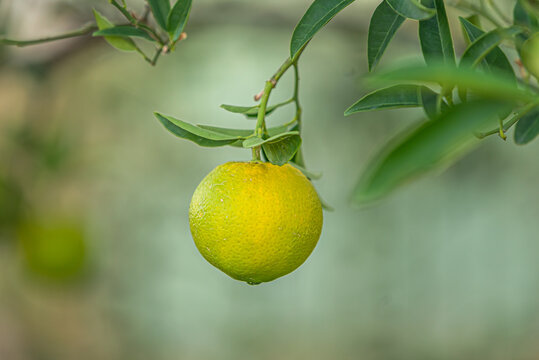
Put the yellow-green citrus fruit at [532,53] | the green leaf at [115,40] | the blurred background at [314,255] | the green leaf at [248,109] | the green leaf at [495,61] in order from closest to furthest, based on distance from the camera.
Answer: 1. the yellow-green citrus fruit at [532,53]
2. the green leaf at [495,61]
3. the green leaf at [248,109]
4. the green leaf at [115,40]
5. the blurred background at [314,255]

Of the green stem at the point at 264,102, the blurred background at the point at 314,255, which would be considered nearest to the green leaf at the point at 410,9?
the green stem at the point at 264,102

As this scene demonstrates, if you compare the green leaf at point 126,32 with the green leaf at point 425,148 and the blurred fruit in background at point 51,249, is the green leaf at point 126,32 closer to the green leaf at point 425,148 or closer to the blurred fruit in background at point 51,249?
the green leaf at point 425,148

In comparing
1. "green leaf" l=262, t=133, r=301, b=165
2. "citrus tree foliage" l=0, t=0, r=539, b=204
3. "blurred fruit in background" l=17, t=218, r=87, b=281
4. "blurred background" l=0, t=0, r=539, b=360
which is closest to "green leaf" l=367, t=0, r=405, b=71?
"citrus tree foliage" l=0, t=0, r=539, b=204

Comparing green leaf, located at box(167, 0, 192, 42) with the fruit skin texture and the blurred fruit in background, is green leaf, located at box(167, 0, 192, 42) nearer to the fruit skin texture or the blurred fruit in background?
the fruit skin texture

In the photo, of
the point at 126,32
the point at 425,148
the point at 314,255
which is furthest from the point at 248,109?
the point at 314,255

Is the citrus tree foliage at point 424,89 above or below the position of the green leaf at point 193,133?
above

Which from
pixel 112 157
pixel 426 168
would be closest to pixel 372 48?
pixel 426 168

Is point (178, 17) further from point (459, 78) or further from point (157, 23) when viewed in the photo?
point (459, 78)

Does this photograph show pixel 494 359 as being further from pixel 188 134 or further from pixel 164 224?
pixel 188 134
